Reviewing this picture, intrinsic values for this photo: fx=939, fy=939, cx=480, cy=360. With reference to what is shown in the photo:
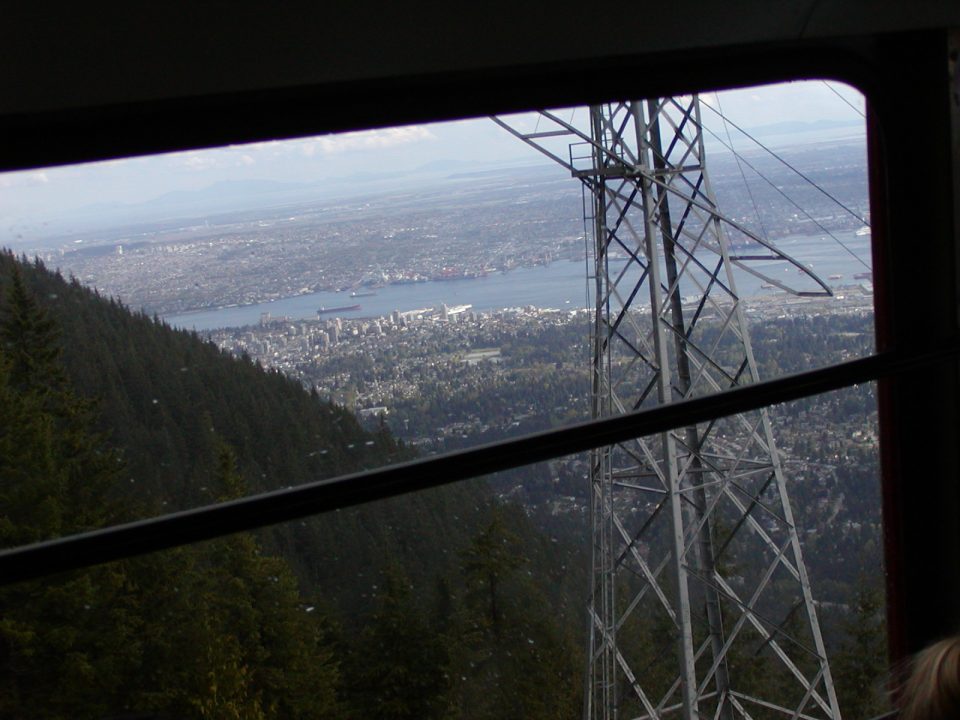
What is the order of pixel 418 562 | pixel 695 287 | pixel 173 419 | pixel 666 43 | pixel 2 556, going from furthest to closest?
1. pixel 695 287
2. pixel 173 419
3. pixel 418 562
4. pixel 666 43
5. pixel 2 556

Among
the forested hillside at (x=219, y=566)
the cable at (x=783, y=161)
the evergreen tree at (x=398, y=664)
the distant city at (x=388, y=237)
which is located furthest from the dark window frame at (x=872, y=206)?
the evergreen tree at (x=398, y=664)

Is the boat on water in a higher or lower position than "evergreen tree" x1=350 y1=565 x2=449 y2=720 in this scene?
higher

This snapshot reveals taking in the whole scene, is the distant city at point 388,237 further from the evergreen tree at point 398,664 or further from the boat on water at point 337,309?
the evergreen tree at point 398,664

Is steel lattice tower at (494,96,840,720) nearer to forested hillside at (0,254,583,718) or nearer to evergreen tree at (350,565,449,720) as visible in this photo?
forested hillside at (0,254,583,718)

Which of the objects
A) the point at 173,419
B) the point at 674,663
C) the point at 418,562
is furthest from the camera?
the point at 674,663

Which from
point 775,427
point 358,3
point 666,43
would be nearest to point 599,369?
point 775,427

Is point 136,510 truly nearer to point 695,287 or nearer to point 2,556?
point 695,287

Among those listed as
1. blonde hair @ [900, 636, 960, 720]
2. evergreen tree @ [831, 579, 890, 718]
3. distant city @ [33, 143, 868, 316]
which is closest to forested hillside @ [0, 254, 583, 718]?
distant city @ [33, 143, 868, 316]
